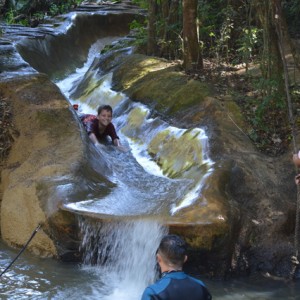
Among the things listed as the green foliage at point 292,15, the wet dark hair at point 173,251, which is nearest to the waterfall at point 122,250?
the wet dark hair at point 173,251

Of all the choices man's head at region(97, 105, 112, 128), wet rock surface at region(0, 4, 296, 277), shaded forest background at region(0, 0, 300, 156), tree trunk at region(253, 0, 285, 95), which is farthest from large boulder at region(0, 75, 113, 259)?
tree trunk at region(253, 0, 285, 95)

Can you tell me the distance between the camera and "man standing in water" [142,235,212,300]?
3047 millimetres

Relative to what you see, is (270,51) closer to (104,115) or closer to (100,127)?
(104,115)

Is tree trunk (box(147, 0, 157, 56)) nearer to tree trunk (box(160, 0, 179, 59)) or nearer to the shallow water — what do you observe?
tree trunk (box(160, 0, 179, 59))

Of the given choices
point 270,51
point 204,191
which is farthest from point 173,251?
point 270,51

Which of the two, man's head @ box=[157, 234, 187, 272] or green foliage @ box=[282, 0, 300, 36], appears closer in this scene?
man's head @ box=[157, 234, 187, 272]

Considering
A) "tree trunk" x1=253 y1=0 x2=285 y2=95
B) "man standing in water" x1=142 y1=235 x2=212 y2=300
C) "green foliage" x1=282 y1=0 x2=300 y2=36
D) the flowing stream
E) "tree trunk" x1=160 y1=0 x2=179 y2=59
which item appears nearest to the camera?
"man standing in water" x1=142 y1=235 x2=212 y2=300

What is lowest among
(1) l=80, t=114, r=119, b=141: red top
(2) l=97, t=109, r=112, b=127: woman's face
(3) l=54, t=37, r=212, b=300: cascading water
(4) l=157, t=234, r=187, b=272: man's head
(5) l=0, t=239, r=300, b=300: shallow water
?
(5) l=0, t=239, r=300, b=300: shallow water

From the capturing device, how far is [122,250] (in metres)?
6.27

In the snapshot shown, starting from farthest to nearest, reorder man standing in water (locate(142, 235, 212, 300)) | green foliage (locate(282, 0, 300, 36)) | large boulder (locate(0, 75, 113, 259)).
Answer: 1. green foliage (locate(282, 0, 300, 36))
2. large boulder (locate(0, 75, 113, 259))
3. man standing in water (locate(142, 235, 212, 300))

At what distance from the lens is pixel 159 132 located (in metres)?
9.62

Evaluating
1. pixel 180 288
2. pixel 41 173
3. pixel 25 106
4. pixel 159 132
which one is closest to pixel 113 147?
pixel 159 132

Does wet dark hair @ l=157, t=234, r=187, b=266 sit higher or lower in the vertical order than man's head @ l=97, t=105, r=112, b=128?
higher

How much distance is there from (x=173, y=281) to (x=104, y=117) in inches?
264
